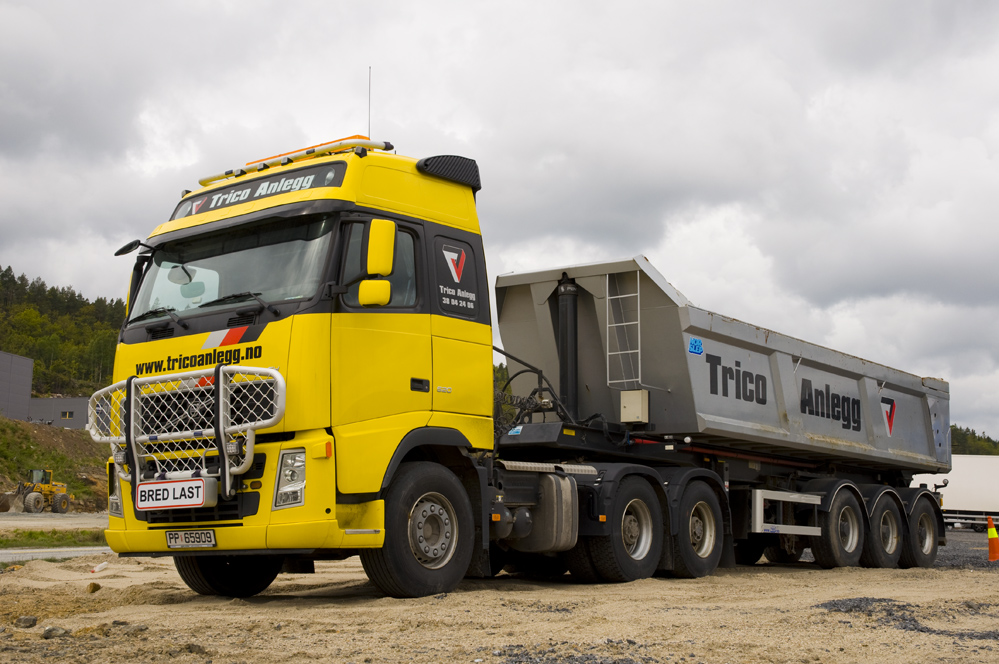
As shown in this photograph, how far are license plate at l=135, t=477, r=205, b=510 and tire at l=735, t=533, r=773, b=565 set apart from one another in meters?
9.31

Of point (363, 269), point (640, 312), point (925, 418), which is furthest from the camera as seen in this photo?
point (925, 418)

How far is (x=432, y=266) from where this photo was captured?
7.95 metres

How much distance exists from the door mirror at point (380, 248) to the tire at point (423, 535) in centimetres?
160

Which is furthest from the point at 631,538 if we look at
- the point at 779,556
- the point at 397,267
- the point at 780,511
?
the point at 779,556

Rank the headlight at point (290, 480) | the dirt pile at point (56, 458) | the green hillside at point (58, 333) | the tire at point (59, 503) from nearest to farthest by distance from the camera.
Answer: the headlight at point (290, 480) < the tire at point (59, 503) < the dirt pile at point (56, 458) < the green hillside at point (58, 333)

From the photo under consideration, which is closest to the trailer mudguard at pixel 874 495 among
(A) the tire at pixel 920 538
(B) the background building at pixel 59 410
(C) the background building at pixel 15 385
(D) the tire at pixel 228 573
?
(A) the tire at pixel 920 538

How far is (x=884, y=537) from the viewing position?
1442 centimetres

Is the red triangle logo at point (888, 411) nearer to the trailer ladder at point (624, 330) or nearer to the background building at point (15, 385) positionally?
the trailer ladder at point (624, 330)

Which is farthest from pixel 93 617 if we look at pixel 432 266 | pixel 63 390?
pixel 63 390

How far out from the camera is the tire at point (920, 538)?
14.7 m

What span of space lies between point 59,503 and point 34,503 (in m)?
1.40

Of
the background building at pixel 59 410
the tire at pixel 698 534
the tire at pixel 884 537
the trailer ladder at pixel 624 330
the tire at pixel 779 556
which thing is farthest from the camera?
the background building at pixel 59 410

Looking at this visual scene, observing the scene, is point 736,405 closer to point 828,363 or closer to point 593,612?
point 828,363

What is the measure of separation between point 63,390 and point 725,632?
130609mm
